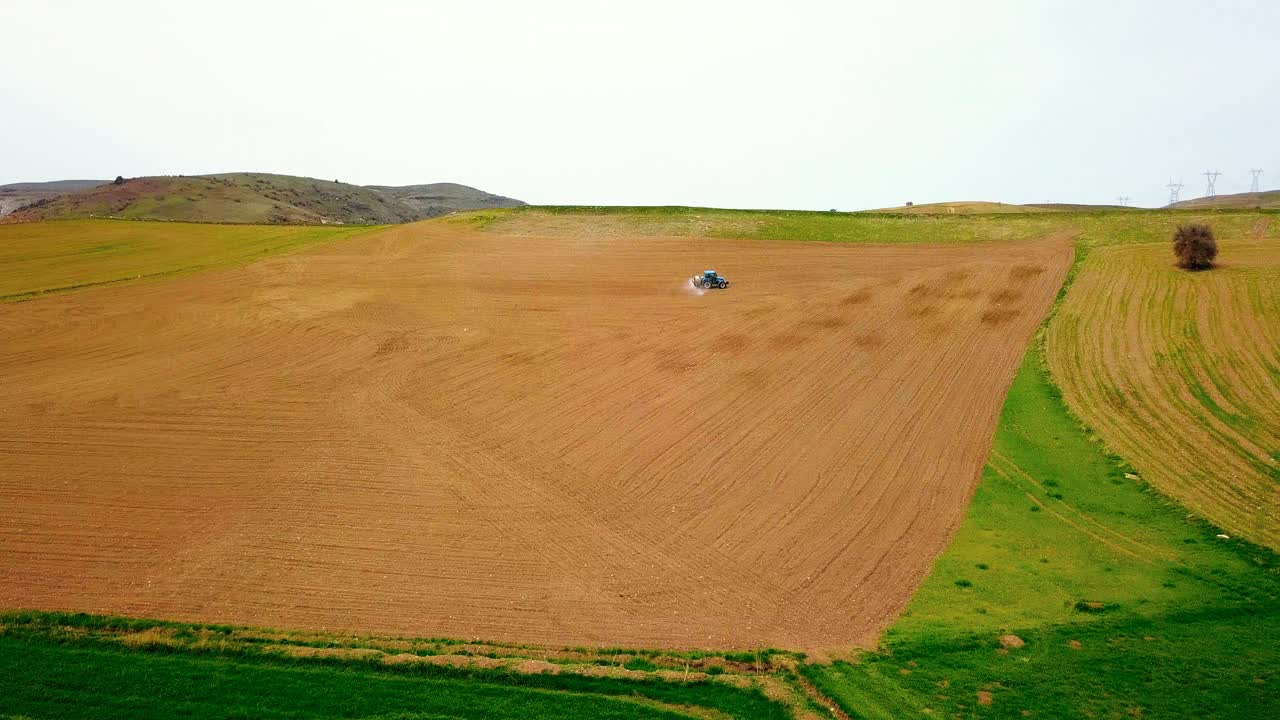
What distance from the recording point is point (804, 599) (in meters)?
17.6

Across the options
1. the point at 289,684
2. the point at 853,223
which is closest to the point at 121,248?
the point at 289,684

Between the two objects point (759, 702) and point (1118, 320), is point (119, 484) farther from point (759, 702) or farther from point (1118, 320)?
point (1118, 320)

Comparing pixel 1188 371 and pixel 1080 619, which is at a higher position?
pixel 1188 371

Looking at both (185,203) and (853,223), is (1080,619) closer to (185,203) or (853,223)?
(853,223)

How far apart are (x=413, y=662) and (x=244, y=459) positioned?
1405cm

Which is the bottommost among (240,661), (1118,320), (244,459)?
(240,661)

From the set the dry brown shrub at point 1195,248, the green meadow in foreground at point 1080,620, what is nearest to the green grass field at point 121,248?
the green meadow in foreground at point 1080,620

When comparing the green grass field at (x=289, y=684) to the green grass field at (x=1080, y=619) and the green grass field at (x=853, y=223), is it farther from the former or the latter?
the green grass field at (x=853, y=223)

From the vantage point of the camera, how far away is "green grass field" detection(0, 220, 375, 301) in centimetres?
5156

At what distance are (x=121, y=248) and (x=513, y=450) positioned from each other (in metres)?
54.7

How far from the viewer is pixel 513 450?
26.1 metres

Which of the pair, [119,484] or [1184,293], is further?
[1184,293]

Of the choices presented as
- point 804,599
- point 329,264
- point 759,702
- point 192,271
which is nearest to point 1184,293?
point 804,599

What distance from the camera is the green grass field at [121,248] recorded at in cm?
5156
